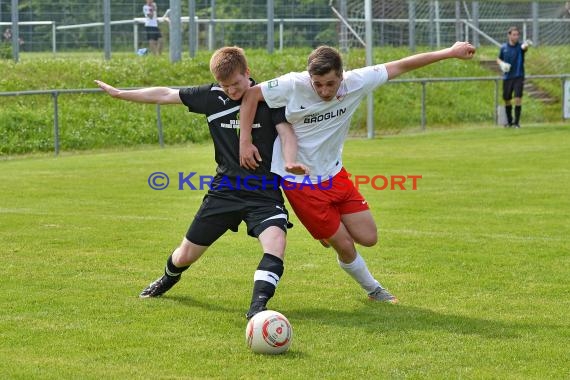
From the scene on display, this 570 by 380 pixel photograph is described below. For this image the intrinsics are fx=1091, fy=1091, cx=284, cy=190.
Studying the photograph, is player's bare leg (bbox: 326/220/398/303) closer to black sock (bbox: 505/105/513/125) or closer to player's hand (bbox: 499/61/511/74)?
player's hand (bbox: 499/61/511/74)

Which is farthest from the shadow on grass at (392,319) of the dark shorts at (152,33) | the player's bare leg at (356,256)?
the dark shorts at (152,33)

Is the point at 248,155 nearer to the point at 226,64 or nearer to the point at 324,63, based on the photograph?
the point at 226,64

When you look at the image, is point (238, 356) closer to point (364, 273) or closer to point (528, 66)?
point (364, 273)

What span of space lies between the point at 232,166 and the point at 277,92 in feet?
1.83

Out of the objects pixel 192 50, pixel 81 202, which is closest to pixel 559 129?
pixel 192 50

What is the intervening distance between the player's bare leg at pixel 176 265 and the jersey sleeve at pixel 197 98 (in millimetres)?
866

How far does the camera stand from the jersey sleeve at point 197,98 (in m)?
7.08

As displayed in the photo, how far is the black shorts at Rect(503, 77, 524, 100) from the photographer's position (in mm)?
24234

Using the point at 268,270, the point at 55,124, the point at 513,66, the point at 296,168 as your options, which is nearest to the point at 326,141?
the point at 296,168

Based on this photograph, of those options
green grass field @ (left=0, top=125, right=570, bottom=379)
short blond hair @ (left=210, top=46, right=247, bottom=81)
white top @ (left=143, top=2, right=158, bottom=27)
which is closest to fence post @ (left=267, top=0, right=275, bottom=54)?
white top @ (left=143, top=2, right=158, bottom=27)

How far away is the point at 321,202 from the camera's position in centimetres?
701

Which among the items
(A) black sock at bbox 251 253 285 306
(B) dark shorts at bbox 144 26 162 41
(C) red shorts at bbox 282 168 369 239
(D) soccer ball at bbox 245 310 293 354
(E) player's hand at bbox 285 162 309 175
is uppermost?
(B) dark shorts at bbox 144 26 162 41

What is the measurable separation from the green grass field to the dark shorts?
11891 mm

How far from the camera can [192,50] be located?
26.2 m
